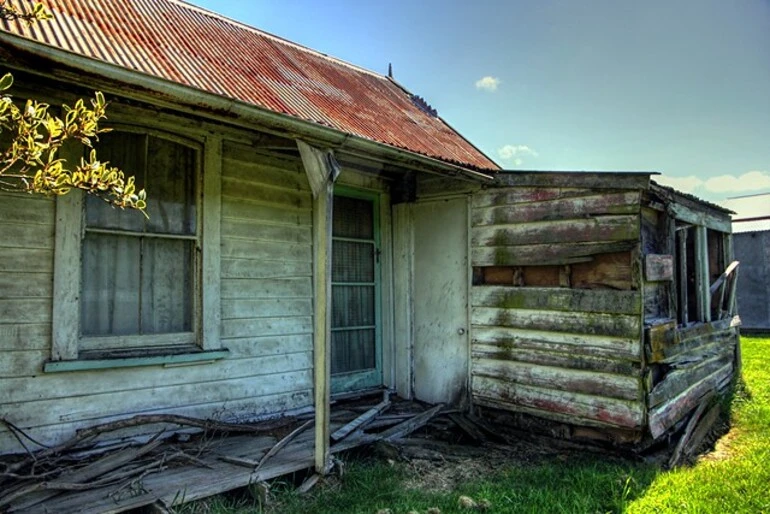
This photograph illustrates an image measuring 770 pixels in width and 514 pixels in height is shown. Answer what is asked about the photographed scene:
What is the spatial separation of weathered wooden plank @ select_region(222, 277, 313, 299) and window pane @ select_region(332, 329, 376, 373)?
692 mm

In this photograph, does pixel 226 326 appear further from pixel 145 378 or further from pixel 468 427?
pixel 468 427

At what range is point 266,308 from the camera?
4.22m

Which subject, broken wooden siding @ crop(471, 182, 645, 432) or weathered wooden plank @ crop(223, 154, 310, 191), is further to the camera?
weathered wooden plank @ crop(223, 154, 310, 191)

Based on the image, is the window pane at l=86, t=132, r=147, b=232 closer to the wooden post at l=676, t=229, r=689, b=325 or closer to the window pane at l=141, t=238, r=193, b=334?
the window pane at l=141, t=238, r=193, b=334

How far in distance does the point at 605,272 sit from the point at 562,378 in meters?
0.99

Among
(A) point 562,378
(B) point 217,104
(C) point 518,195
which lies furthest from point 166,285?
(A) point 562,378

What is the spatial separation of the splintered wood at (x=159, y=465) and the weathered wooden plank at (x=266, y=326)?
74 cm

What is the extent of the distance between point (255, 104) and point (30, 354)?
2.17 m

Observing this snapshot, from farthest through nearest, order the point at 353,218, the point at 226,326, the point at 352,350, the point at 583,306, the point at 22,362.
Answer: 1. the point at 353,218
2. the point at 352,350
3. the point at 583,306
4. the point at 226,326
5. the point at 22,362

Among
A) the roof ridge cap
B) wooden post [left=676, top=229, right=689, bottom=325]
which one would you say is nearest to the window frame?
the roof ridge cap

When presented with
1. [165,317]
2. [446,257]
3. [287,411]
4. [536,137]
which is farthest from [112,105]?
[536,137]

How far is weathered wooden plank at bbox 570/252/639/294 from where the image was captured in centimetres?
390

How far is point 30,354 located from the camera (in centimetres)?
307

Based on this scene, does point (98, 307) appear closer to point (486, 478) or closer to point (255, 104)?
point (255, 104)
